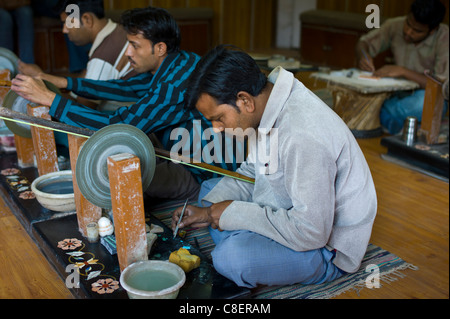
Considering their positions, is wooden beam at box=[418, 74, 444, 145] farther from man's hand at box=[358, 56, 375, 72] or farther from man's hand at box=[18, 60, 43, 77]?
man's hand at box=[18, 60, 43, 77]

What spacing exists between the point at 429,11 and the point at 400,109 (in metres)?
0.82

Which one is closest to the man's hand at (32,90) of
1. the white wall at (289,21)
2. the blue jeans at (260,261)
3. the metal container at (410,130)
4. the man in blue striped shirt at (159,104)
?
the man in blue striped shirt at (159,104)

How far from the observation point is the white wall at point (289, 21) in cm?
912

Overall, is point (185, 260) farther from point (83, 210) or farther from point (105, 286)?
point (83, 210)

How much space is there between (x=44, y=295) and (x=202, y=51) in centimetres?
657

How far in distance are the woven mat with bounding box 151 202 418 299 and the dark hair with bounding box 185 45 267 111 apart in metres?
0.77

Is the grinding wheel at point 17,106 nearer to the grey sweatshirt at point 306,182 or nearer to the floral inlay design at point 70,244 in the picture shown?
the floral inlay design at point 70,244

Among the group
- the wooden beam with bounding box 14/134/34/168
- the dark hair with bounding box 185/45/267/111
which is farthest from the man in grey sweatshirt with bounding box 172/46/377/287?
the wooden beam with bounding box 14/134/34/168

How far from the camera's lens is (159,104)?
259 centimetres

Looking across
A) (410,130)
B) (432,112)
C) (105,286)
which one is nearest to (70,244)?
(105,286)

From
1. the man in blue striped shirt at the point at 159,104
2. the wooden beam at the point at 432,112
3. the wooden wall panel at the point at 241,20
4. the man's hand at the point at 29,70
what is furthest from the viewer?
the wooden wall panel at the point at 241,20

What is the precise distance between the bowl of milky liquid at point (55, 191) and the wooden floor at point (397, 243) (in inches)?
8.7

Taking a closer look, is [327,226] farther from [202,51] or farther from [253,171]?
[202,51]

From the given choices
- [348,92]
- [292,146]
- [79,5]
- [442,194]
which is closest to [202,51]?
[348,92]
